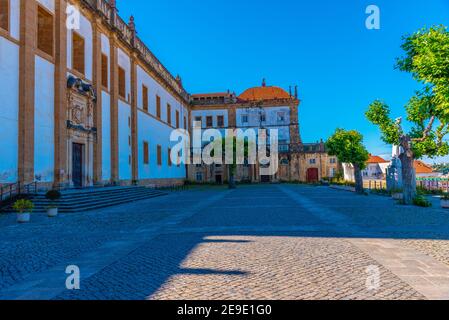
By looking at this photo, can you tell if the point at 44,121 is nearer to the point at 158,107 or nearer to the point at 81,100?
the point at 81,100

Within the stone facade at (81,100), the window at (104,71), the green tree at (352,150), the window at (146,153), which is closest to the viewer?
the stone facade at (81,100)

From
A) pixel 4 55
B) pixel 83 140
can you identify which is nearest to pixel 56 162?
pixel 83 140

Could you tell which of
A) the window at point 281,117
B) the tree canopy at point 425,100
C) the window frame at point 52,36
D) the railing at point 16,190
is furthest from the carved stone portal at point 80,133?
the window at point 281,117

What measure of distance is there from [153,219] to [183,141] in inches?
1356

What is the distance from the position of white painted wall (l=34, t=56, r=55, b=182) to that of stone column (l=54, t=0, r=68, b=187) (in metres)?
0.25

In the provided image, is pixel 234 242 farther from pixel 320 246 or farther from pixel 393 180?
pixel 393 180

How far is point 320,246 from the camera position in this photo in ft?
22.1

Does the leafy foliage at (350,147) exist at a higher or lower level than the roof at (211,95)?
lower

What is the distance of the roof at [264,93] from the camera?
55.4 metres

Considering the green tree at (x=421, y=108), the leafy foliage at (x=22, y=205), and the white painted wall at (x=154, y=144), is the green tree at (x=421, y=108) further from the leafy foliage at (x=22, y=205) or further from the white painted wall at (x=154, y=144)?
the white painted wall at (x=154, y=144)

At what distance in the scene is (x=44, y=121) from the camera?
16891 millimetres

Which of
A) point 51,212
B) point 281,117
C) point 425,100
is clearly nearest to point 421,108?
point 425,100

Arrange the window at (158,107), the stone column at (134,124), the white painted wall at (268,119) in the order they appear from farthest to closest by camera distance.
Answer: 1. the white painted wall at (268,119)
2. the window at (158,107)
3. the stone column at (134,124)

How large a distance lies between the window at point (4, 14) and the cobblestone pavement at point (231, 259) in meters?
9.72
